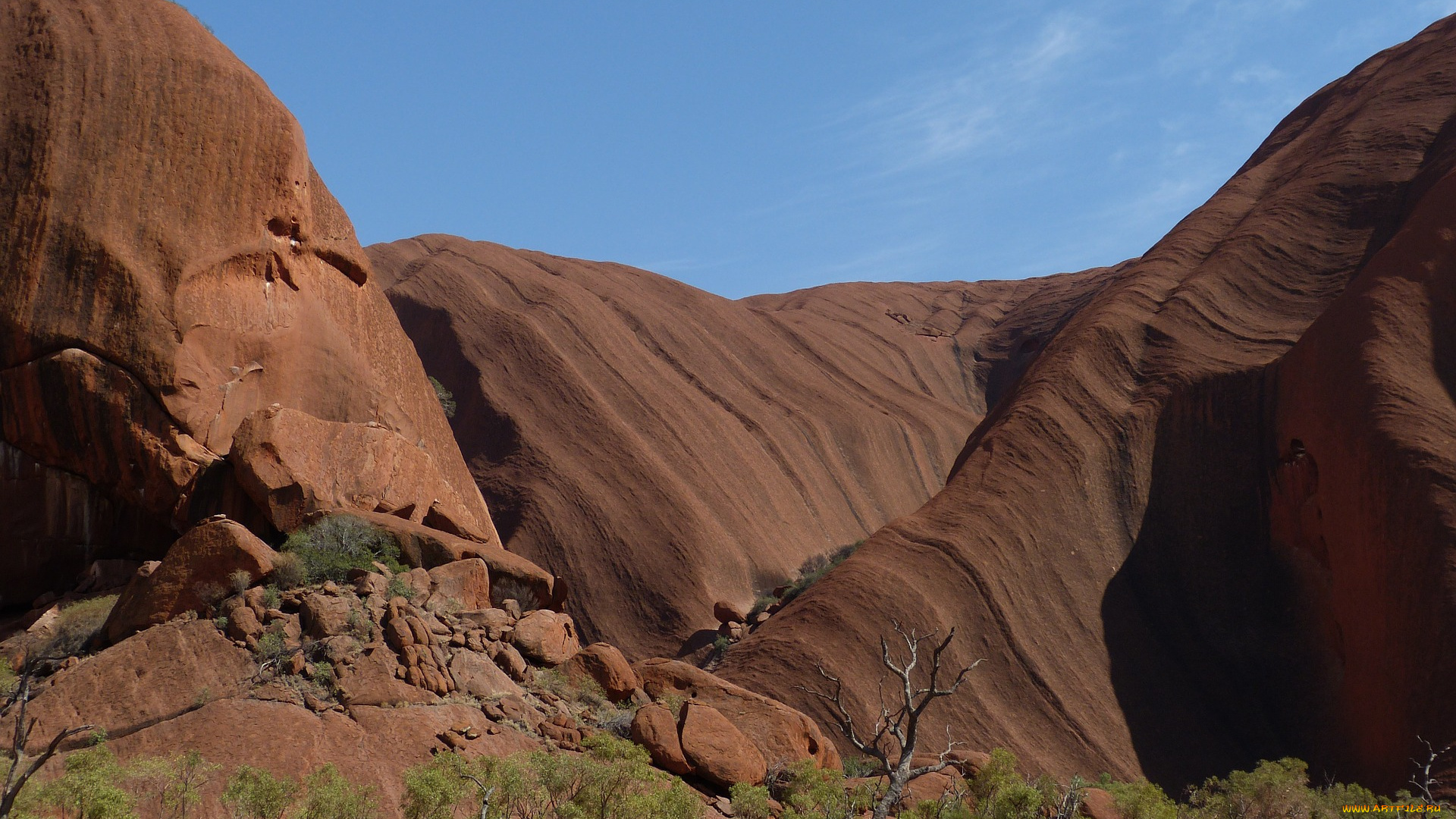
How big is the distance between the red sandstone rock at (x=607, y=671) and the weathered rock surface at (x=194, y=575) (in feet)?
12.8

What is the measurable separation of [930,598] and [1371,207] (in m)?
19.4

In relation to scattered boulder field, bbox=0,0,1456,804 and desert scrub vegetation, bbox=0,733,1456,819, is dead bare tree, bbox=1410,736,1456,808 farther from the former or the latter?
desert scrub vegetation, bbox=0,733,1456,819

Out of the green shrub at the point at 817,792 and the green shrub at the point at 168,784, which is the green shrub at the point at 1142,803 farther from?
the green shrub at the point at 168,784

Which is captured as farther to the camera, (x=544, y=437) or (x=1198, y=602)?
(x=544, y=437)

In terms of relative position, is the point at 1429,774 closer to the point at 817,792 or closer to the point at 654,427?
the point at 817,792

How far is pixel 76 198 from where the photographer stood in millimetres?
15812

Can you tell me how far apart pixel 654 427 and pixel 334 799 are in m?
33.4

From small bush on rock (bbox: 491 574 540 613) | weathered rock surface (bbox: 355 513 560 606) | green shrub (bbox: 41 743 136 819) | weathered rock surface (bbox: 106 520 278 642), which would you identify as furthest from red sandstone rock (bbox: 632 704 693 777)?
green shrub (bbox: 41 743 136 819)

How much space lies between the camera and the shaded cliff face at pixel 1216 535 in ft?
75.9

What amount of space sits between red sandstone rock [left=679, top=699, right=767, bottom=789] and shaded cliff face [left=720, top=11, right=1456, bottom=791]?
34.1 feet

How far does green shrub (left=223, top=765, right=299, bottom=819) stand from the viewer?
9.55m

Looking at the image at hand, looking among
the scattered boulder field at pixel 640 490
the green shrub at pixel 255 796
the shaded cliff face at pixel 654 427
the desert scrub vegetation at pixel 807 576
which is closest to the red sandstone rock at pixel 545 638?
the scattered boulder field at pixel 640 490

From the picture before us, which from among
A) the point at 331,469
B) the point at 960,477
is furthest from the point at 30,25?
the point at 960,477

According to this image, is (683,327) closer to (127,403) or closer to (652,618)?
(652,618)
